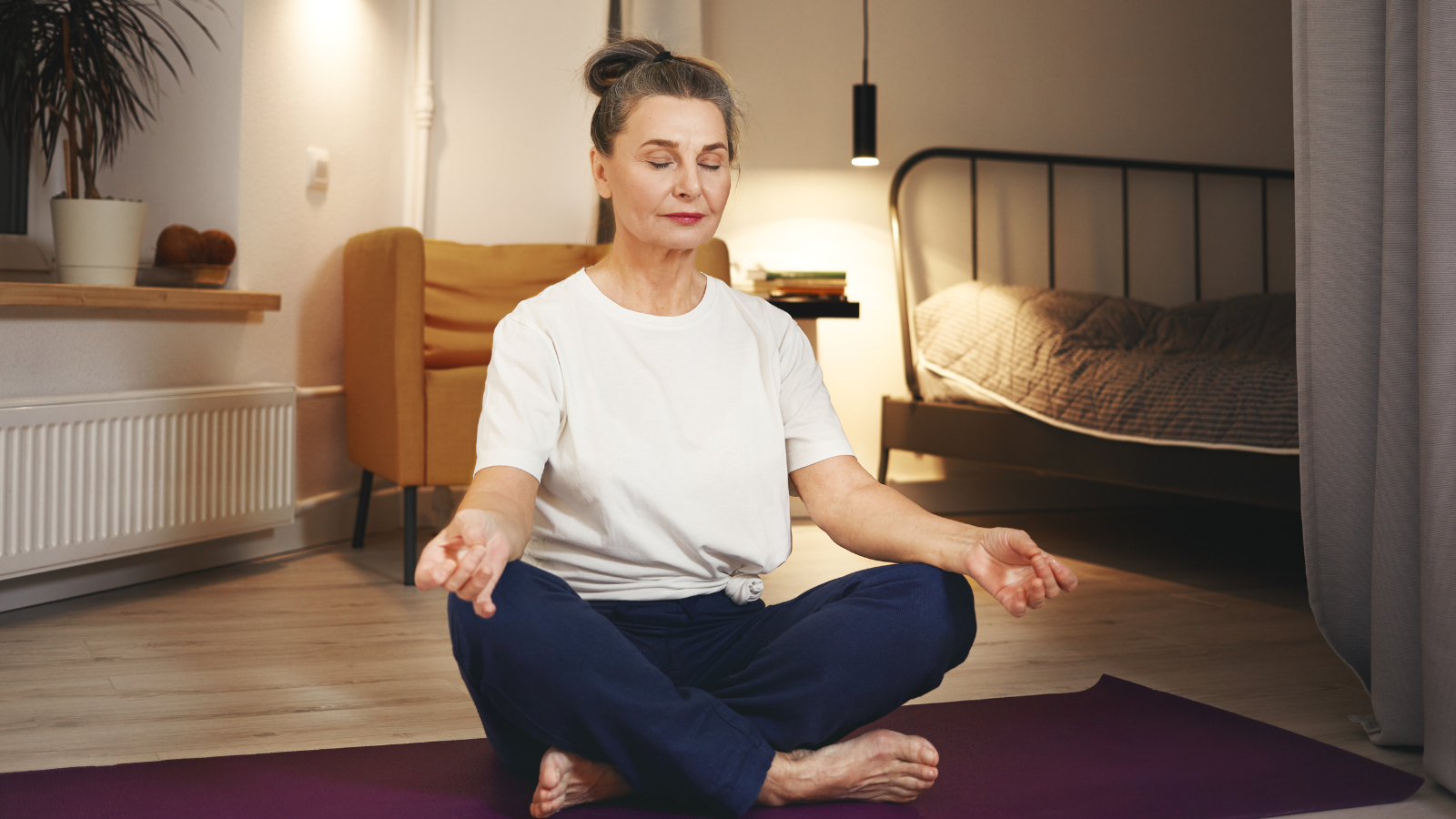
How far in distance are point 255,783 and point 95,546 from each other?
125cm

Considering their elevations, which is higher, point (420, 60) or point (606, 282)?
point (420, 60)

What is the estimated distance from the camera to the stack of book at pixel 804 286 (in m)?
3.15

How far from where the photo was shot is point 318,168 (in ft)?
9.56

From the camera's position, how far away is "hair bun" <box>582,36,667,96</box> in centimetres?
126

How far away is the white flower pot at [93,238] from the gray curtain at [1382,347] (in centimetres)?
225

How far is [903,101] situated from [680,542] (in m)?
2.83

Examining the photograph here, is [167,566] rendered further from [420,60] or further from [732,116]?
[732,116]

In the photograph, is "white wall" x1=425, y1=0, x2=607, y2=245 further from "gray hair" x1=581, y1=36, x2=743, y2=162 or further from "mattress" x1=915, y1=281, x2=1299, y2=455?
"gray hair" x1=581, y1=36, x2=743, y2=162

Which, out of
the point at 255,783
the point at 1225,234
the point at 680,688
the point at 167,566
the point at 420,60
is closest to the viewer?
the point at 680,688

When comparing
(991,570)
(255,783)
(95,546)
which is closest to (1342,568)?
(991,570)

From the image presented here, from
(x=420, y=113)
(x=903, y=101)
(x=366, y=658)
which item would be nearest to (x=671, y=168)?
(x=366, y=658)

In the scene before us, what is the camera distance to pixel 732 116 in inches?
49.9

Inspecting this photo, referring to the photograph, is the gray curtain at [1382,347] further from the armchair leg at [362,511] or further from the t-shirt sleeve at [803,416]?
the armchair leg at [362,511]

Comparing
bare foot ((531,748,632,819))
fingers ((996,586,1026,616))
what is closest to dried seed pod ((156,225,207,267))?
bare foot ((531,748,632,819))
